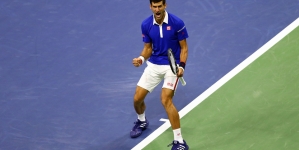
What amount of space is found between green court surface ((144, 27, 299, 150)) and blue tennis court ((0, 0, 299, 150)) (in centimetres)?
47

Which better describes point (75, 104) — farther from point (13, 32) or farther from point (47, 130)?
point (13, 32)

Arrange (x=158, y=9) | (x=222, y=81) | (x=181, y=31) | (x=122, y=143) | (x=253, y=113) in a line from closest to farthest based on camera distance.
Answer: (x=158, y=9)
(x=181, y=31)
(x=122, y=143)
(x=253, y=113)
(x=222, y=81)

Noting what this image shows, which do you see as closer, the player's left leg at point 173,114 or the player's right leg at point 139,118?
the player's left leg at point 173,114

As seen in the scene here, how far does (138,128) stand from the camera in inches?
532

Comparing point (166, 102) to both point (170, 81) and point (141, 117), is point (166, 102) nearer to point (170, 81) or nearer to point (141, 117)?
point (170, 81)

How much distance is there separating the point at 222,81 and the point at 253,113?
1.32m

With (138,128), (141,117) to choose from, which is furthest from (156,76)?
(138,128)

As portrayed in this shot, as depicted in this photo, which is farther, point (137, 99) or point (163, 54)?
point (137, 99)

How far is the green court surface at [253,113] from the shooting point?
12750mm

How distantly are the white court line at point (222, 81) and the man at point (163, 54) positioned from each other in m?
0.72

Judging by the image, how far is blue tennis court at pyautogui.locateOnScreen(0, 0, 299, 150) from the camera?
45.1 feet

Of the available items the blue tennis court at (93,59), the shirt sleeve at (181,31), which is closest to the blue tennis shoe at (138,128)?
the blue tennis court at (93,59)

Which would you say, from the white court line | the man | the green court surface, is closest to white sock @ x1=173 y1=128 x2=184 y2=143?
the man

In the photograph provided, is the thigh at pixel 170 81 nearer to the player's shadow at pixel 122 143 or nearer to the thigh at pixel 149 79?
the thigh at pixel 149 79
